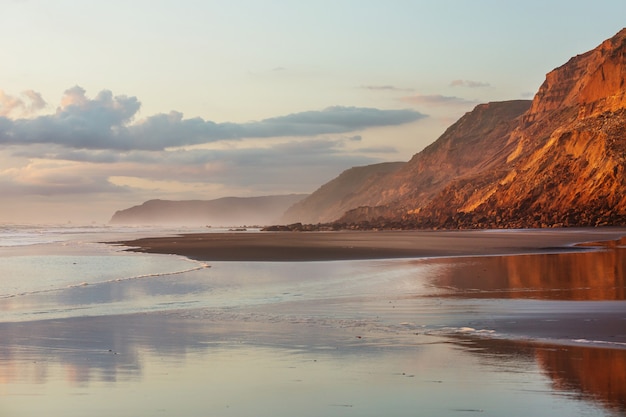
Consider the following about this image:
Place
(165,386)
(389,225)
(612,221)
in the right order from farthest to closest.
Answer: (389,225), (612,221), (165,386)

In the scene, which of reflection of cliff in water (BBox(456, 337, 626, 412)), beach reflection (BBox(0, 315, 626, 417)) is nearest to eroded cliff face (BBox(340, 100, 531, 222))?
reflection of cliff in water (BBox(456, 337, 626, 412))

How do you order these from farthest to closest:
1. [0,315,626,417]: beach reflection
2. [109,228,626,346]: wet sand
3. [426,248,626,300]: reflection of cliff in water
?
1. [426,248,626,300]: reflection of cliff in water
2. [109,228,626,346]: wet sand
3. [0,315,626,417]: beach reflection

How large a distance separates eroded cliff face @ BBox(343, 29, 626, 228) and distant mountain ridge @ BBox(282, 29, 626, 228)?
110mm

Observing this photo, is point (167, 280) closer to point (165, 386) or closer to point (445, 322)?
point (445, 322)

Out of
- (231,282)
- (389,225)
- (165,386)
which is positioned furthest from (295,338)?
(389,225)

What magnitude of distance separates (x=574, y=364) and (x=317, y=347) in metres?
3.93

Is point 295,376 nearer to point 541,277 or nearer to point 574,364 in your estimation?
point 574,364

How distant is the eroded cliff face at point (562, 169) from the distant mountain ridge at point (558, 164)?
0.36ft

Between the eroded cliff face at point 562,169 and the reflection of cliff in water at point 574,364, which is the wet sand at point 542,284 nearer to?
the reflection of cliff in water at point 574,364

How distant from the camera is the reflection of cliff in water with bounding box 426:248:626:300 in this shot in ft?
67.0

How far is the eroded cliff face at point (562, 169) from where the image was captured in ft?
277

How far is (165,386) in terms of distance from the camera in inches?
384

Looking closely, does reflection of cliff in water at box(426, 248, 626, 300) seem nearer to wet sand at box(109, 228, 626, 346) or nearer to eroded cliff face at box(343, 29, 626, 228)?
wet sand at box(109, 228, 626, 346)

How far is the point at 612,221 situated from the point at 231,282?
62843 mm
